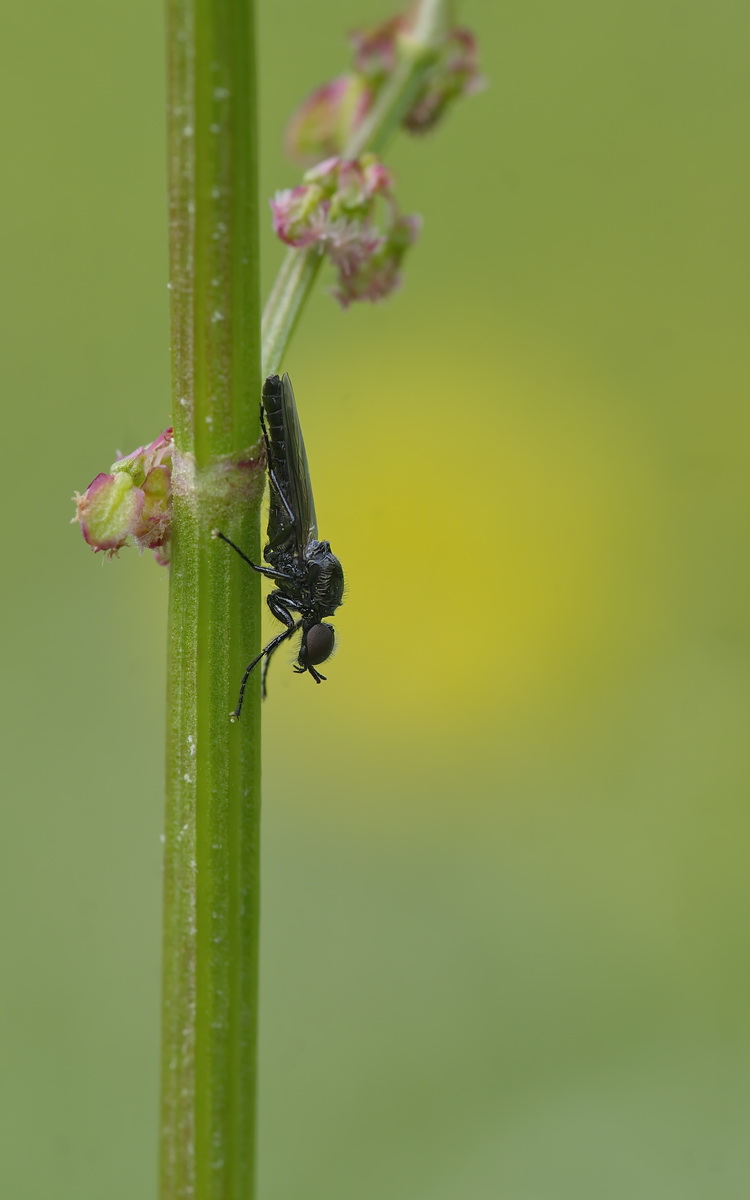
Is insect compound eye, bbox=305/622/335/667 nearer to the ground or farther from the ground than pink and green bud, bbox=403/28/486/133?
nearer to the ground

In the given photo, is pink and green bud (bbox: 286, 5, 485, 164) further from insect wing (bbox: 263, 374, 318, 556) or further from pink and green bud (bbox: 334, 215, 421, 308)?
insect wing (bbox: 263, 374, 318, 556)

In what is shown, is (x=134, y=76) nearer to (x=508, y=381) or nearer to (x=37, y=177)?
(x=37, y=177)

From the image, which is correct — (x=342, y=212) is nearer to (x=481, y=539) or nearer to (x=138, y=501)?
(x=138, y=501)

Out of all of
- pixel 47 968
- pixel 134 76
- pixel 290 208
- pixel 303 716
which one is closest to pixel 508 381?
pixel 303 716

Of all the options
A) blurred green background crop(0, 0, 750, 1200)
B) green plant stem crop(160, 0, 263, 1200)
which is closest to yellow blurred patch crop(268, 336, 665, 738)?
blurred green background crop(0, 0, 750, 1200)

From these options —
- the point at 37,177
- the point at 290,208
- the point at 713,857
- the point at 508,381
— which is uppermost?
the point at 37,177

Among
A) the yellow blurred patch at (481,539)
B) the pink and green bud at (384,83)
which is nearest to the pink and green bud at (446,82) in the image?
the pink and green bud at (384,83)
